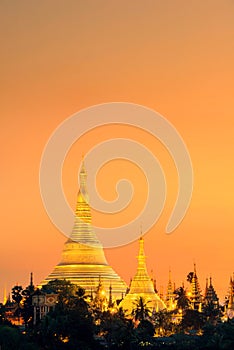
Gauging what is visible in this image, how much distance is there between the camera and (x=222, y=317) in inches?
6821

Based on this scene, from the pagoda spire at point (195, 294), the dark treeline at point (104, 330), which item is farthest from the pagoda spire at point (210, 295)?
the dark treeline at point (104, 330)

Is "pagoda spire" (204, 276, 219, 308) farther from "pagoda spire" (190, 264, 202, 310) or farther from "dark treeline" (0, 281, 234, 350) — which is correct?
"dark treeline" (0, 281, 234, 350)

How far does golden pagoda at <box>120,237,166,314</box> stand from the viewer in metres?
173

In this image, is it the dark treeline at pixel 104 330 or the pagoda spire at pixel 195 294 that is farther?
the pagoda spire at pixel 195 294

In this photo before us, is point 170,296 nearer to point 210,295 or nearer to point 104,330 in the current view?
point 210,295

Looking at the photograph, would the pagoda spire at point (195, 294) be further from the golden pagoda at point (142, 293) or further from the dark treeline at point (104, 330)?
the dark treeline at point (104, 330)

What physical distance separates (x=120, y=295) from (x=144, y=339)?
5929cm

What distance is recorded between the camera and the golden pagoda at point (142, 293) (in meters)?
173

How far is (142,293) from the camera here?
6919 inches

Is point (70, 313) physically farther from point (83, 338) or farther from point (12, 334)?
point (12, 334)

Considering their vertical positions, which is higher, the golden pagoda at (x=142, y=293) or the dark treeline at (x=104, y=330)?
the golden pagoda at (x=142, y=293)

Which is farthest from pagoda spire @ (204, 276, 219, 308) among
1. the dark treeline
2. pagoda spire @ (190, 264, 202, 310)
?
the dark treeline

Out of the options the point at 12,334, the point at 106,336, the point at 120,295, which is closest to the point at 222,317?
the point at 120,295

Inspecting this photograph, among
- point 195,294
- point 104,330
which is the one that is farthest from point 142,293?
point 104,330
